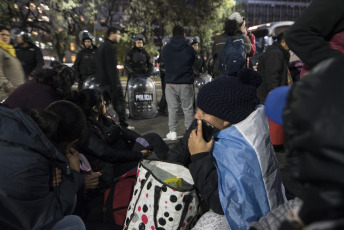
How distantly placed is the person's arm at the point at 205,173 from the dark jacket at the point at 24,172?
69cm

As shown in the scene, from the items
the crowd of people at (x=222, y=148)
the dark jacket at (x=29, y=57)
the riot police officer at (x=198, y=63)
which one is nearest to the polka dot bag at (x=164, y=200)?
the crowd of people at (x=222, y=148)

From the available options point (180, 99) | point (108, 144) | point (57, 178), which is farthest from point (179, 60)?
point (57, 178)

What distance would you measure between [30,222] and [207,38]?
20.4m

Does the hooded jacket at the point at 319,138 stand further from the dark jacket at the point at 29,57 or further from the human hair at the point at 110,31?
the dark jacket at the point at 29,57

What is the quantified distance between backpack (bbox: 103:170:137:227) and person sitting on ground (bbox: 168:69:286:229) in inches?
25.8

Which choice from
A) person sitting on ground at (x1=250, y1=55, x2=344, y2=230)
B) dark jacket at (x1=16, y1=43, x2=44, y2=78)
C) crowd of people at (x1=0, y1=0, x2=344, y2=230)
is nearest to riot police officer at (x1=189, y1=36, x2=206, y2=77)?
crowd of people at (x1=0, y1=0, x2=344, y2=230)

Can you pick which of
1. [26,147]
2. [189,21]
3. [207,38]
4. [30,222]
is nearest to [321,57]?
[26,147]

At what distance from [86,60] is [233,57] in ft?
11.2

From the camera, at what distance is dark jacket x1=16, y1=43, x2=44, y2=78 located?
5543mm

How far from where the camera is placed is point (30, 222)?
4.81 feet

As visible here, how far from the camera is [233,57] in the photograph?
3416mm

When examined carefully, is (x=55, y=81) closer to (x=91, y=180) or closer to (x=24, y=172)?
(x=91, y=180)

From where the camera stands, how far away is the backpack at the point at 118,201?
6.61ft

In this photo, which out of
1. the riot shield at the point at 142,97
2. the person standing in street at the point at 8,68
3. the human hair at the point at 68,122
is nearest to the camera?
the human hair at the point at 68,122
